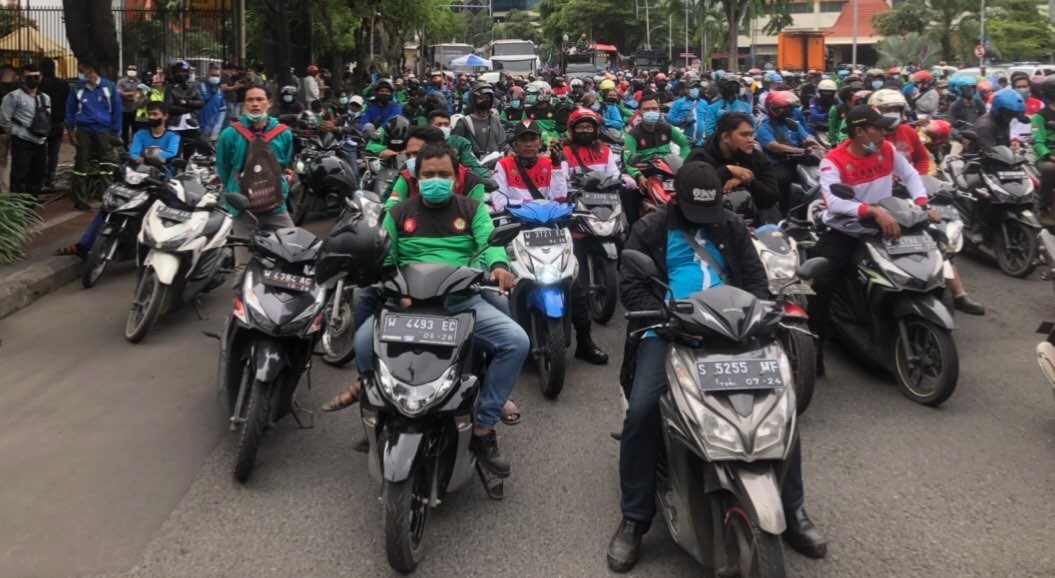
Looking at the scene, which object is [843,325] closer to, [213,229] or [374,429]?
[374,429]

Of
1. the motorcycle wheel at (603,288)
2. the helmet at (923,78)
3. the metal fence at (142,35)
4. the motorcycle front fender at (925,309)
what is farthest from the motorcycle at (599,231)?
the metal fence at (142,35)

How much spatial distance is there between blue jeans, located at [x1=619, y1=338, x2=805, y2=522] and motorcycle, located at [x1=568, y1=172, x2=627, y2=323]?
3312 mm

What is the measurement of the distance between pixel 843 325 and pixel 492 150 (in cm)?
510

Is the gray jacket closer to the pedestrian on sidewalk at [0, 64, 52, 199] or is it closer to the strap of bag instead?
the pedestrian on sidewalk at [0, 64, 52, 199]

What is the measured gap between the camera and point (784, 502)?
12.7ft

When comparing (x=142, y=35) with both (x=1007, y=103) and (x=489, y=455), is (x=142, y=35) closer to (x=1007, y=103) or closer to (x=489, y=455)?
(x=1007, y=103)

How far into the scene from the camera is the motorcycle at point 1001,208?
9047 mm

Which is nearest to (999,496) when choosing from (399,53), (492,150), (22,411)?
(22,411)

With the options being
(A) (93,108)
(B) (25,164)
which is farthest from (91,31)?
(B) (25,164)

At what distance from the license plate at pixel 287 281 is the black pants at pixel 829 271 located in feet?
11.1

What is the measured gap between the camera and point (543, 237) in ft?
21.1

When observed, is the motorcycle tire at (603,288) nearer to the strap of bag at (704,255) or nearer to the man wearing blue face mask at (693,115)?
the strap of bag at (704,255)

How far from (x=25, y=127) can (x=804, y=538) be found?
35.5 feet

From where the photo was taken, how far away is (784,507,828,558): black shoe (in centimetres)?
394
